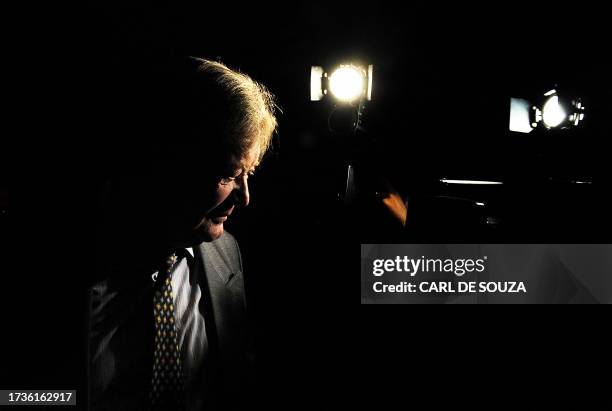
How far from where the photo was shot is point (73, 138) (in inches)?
81.5

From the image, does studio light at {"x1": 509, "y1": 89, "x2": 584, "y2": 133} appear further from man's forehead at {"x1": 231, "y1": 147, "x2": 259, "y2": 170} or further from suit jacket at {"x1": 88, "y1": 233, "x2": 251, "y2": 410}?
suit jacket at {"x1": 88, "y1": 233, "x2": 251, "y2": 410}

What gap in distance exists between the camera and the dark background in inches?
67.2

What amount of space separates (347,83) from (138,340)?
2.54 metres

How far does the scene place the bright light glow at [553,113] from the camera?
3.41 metres

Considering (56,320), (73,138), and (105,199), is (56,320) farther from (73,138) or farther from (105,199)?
(73,138)

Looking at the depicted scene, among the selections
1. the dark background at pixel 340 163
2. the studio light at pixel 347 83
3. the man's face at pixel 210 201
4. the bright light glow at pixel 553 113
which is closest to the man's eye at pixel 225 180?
the man's face at pixel 210 201

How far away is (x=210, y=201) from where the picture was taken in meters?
1.48

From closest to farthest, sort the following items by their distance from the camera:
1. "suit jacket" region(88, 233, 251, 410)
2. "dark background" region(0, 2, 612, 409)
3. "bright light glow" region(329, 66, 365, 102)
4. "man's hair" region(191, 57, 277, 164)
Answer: "suit jacket" region(88, 233, 251, 410)
"man's hair" region(191, 57, 277, 164)
"dark background" region(0, 2, 612, 409)
"bright light glow" region(329, 66, 365, 102)

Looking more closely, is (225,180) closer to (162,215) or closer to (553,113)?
(162,215)

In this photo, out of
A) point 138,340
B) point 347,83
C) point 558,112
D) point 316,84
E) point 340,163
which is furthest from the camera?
point 340,163

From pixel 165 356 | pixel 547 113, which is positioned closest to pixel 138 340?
pixel 165 356

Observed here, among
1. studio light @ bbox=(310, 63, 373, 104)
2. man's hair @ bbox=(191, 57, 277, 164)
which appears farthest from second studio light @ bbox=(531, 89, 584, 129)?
man's hair @ bbox=(191, 57, 277, 164)

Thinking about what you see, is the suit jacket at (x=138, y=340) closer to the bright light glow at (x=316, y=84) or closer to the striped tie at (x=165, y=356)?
the striped tie at (x=165, y=356)

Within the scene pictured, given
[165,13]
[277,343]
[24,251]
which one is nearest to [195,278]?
[24,251]
